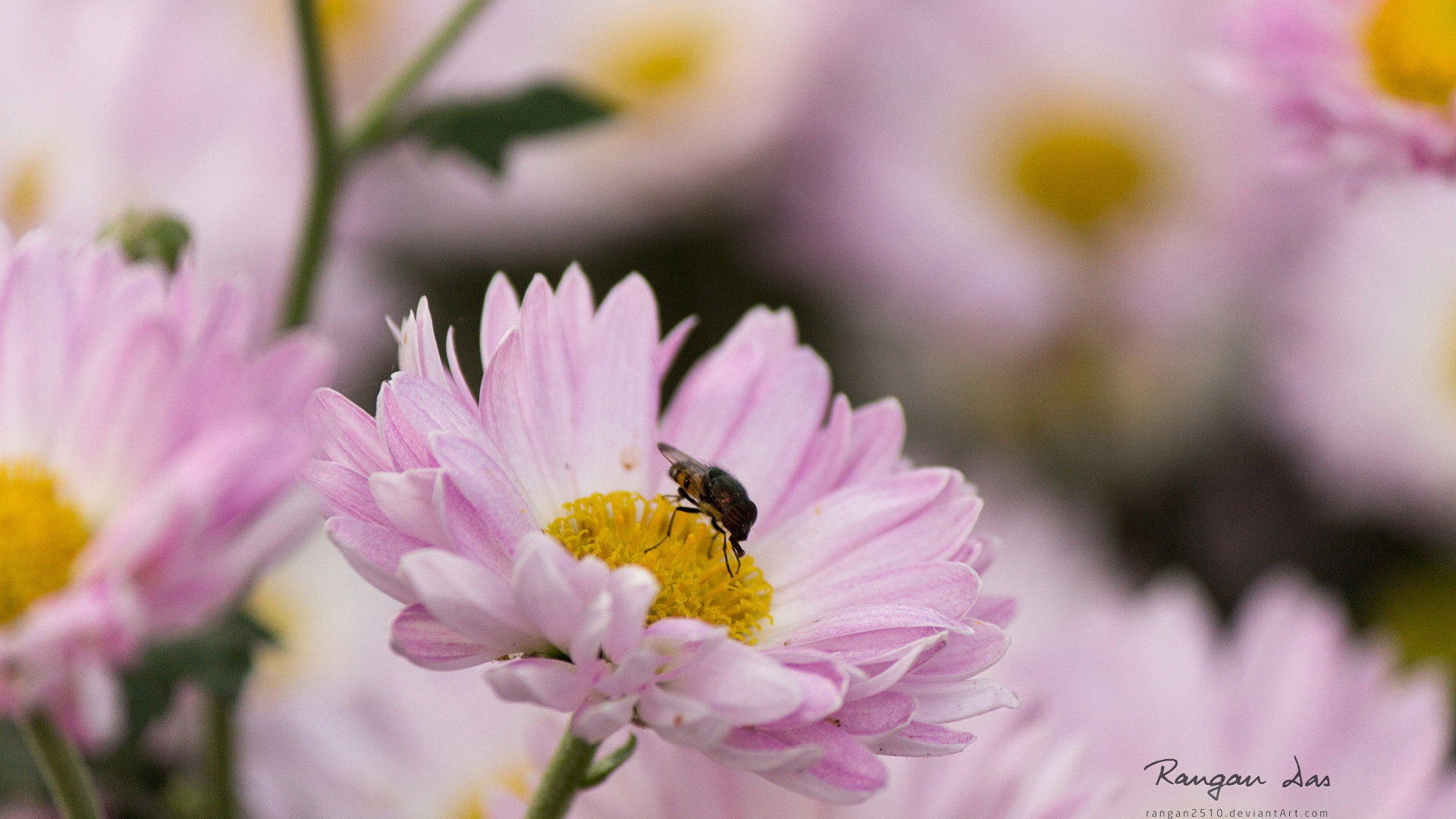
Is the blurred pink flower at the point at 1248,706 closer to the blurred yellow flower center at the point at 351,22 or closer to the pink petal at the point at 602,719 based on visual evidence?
the pink petal at the point at 602,719

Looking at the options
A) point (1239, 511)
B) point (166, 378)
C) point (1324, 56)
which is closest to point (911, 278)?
point (1239, 511)

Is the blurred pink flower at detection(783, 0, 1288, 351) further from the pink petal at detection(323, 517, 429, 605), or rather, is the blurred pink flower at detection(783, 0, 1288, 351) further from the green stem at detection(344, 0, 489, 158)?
the pink petal at detection(323, 517, 429, 605)

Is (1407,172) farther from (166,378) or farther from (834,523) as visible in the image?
(166,378)

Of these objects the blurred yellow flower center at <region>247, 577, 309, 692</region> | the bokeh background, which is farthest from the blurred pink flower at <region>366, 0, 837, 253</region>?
A: the blurred yellow flower center at <region>247, 577, 309, 692</region>

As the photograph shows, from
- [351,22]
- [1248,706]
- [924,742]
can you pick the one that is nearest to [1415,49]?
[1248,706]

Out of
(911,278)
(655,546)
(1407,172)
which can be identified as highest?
(911,278)

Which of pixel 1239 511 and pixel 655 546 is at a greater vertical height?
pixel 1239 511

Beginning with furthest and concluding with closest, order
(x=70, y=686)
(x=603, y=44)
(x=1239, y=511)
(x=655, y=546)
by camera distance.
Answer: (x=603, y=44) < (x=1239, y=511) < (x=655, y=546) < (x=70, y=686)
